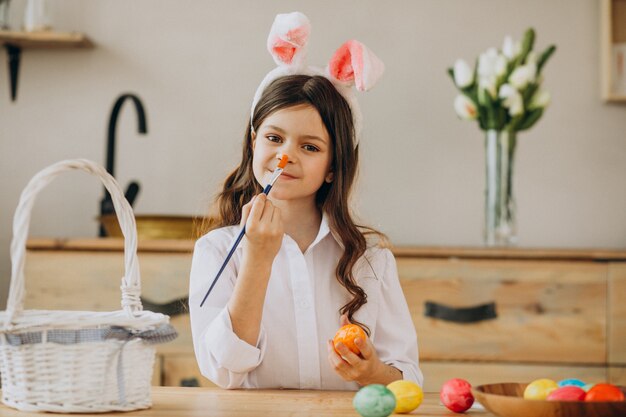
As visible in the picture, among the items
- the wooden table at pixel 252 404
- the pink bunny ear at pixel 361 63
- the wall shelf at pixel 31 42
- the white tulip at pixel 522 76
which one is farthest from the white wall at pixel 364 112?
the wooden table at pixel 252 404

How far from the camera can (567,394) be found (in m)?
0.88

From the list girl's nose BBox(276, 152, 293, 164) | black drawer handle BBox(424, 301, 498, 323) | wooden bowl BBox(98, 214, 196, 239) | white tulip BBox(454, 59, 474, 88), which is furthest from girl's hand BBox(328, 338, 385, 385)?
white tulip BBox(454, 59, 474, 88)

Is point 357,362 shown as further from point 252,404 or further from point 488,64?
point 488,64

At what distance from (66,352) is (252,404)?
0.25m

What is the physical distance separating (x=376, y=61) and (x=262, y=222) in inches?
16.9

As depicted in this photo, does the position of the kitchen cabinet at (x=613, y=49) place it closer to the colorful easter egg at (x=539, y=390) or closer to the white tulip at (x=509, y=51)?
the white tulip at (x=509, y=51)

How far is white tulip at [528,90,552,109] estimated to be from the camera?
2492 mm

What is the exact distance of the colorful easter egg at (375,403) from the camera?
0.94 meters

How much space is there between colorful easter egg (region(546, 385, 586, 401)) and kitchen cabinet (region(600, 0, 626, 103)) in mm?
2006

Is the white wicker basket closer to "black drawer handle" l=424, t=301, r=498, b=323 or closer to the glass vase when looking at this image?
"black drawer handle" l=424, t=301, r=498, b=323

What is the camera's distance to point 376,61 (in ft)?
4.91

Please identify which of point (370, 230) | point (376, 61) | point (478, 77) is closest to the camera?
point (376, 61)

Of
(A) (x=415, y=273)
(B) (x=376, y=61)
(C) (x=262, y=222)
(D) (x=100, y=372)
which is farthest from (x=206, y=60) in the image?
(D) (x=100, y=372)

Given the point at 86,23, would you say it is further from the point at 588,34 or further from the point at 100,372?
the point at 100,372
